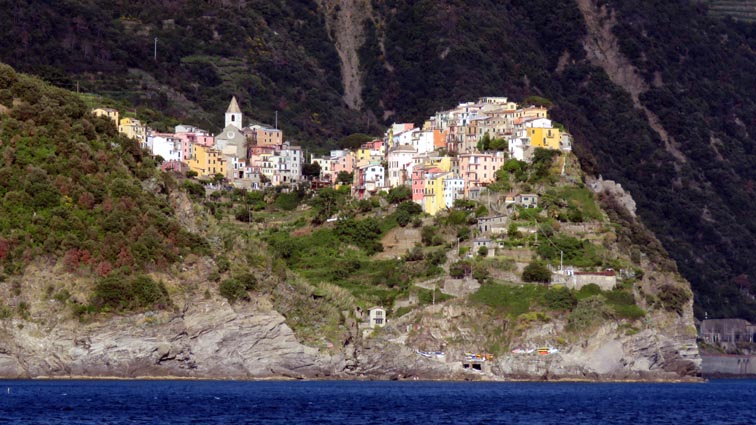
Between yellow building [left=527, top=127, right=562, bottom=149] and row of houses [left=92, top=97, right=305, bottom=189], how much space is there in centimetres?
2538

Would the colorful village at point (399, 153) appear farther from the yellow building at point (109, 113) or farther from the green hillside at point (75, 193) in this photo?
the green hillside at point (75, 193)

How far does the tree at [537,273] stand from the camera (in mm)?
133125

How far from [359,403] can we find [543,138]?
50861 mm

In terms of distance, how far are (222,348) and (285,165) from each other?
47.0 m

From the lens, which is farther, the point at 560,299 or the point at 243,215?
the point at 243,215

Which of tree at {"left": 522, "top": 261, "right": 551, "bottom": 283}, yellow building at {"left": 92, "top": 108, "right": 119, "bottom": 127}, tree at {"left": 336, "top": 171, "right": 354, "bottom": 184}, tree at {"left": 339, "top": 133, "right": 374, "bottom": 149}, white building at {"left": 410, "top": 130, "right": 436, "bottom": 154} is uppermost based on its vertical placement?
tree at {"left": 339, "top": 133, "right": 374, "bottom": 149}

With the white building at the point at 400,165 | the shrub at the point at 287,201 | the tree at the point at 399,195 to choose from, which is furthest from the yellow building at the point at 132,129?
the tree at the point at 399,195

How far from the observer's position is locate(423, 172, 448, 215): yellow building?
484 ft

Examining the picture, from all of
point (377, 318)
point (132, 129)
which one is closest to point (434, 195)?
point (377, 318)

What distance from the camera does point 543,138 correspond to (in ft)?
495

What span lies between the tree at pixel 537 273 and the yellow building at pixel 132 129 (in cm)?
3659

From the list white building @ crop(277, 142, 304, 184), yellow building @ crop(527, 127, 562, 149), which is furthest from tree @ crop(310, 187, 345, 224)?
yellow building @ crop(527, 127, 562, 149)

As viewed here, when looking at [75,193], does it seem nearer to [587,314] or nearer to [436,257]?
[436,257]

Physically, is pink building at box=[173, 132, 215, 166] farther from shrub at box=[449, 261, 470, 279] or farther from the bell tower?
shrub at box=[449, 261, 470, 279]
